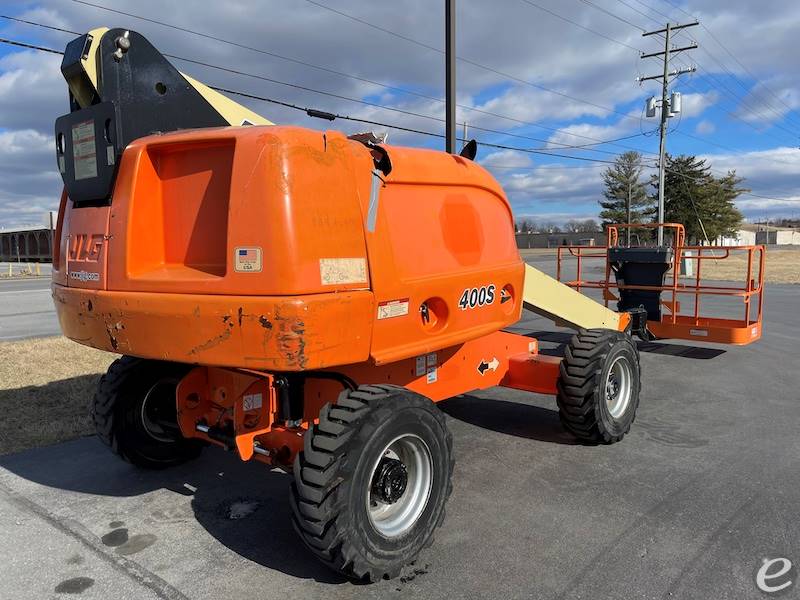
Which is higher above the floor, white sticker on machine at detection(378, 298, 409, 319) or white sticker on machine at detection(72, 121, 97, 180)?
white sticker on machine at detection(72, 121, 97, 180)

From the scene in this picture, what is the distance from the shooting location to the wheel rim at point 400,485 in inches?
130

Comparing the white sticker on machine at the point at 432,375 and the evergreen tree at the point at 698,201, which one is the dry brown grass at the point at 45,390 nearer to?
the white sticker on machine at the point at 432,375

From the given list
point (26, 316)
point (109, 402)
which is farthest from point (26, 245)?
point (109, 402)

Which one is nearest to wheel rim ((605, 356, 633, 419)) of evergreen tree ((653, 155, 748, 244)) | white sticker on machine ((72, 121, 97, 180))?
white sticker on machine ((72, 121, 97, 180))

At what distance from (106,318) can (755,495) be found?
426cm

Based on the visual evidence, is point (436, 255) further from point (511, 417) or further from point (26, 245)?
point (26, 245)

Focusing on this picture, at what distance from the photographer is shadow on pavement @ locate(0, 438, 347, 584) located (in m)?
3.48

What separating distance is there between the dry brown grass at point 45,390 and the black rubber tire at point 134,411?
4.59ft

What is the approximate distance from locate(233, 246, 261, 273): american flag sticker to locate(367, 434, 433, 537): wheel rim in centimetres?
113

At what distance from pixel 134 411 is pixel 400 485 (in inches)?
86.5

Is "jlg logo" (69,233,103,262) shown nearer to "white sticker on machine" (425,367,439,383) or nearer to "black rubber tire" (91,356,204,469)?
"black rubber tire" (91,356,204,469)

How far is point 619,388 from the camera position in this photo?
5.58 meters

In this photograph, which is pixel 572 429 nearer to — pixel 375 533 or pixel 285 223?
pixel 375 533

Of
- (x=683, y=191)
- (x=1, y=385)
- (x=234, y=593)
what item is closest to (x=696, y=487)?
(x=234, y=593)
